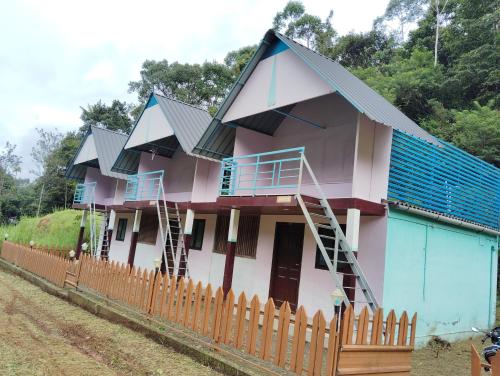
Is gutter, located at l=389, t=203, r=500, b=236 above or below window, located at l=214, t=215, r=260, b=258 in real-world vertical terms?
above

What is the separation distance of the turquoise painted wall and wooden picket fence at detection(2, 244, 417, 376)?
8.46 ft

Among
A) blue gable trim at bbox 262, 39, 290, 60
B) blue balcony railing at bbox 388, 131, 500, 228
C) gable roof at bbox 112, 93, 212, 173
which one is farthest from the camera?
gable roof at bbox 112, 93, 212, 173

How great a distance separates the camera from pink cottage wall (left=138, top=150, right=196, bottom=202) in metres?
15.9

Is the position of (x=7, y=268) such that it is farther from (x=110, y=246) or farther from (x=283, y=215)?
(x=283, y=215)

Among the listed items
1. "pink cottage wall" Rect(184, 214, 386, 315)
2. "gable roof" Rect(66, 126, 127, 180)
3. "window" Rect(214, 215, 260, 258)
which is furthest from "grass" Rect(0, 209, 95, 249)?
"window" Rect(214, 215, 260, 258)

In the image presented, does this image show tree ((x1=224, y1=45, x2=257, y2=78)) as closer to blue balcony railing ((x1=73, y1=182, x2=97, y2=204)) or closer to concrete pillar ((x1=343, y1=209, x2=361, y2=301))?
blue balcony railing ((x1=73, y1=182, x2=97, y2=204))

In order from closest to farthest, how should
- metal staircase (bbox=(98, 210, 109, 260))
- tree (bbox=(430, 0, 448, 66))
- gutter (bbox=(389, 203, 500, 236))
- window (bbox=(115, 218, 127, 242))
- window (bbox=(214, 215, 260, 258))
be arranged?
1. gutter (bbox=(389, 203, 500, 236))
2. window (bbox=(214, 215, 260, 258))
3. metal staircase (bbox=(98, 210, 109, 260))
4. window (bbox=(115, 218, 127, 242))
5. tree (bbox=(430, 0, 448, 66))

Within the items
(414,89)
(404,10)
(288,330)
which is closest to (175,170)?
(288,330)

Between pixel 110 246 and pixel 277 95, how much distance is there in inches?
565

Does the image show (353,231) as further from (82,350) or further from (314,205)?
(82,350)

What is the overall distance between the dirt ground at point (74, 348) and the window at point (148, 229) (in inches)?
334

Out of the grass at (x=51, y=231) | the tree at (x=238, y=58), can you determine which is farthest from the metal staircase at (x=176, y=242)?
the tree at (x=238, y=58)

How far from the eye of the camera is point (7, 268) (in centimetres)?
1512

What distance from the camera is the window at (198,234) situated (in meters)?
15.0
